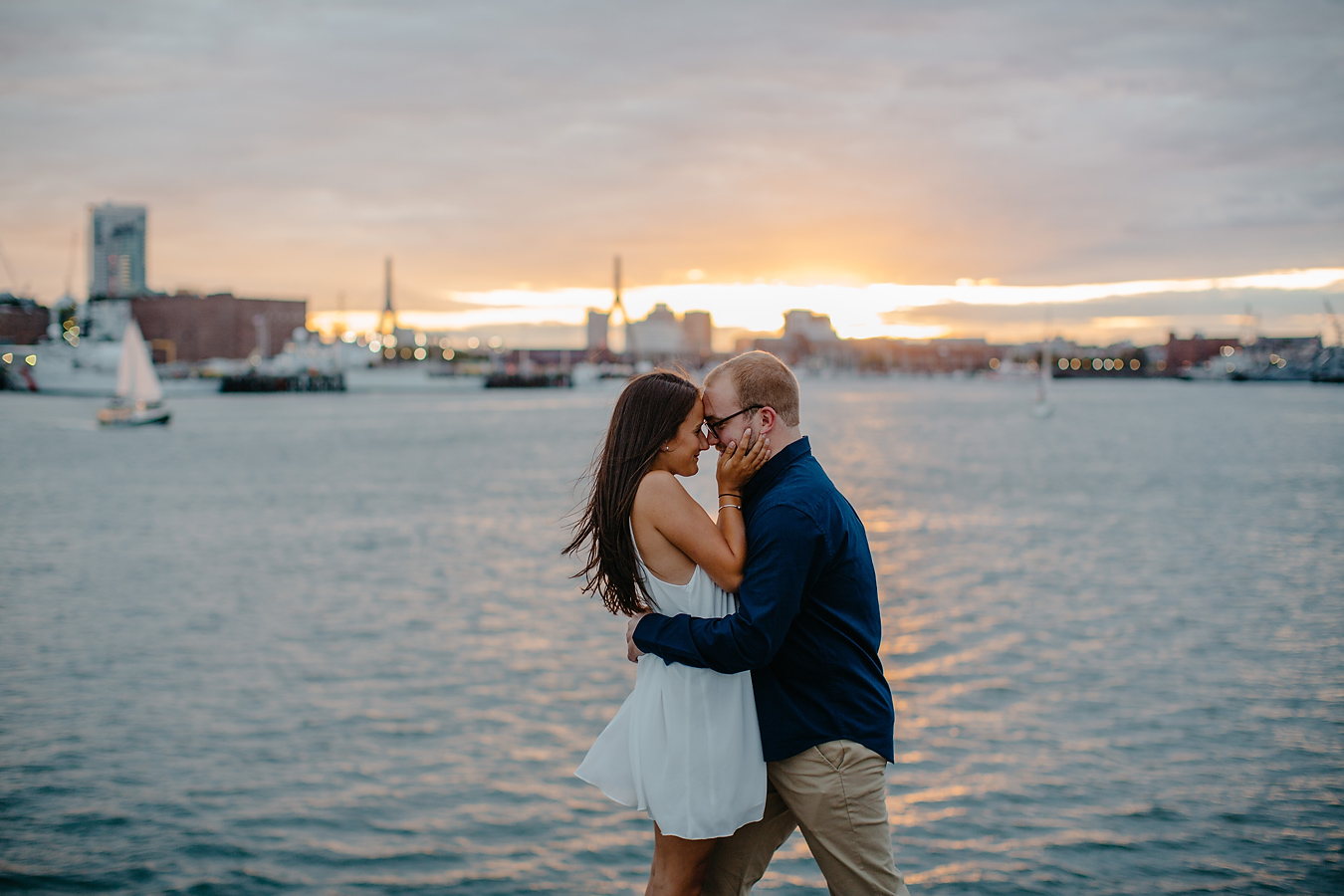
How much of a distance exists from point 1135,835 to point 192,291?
Answer: 200894 mm

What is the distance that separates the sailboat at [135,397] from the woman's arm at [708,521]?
69.8m

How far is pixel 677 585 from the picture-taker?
3170mm

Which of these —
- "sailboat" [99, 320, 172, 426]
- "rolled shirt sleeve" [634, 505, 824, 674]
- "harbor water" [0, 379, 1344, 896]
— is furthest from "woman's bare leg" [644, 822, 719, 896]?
"sailboat" [99, 320, 172, 426]

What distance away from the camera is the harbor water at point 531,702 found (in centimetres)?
798

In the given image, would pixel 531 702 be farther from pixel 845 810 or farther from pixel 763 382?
pixel 763 382

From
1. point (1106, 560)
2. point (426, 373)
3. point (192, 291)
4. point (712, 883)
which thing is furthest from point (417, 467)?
point (192, 291)

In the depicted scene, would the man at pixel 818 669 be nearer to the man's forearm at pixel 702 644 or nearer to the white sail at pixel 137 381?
the man's forearm at pixel 702 644

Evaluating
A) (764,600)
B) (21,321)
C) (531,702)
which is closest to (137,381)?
(531,702)

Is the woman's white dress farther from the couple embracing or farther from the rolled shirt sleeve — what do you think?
the rolled shirt sleeve

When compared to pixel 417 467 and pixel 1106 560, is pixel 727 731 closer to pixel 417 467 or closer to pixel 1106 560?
pixel 1106 560

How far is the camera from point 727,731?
317 cm

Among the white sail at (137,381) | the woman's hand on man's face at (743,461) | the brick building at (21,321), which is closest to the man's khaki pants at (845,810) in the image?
the woman's hand on man's face at (743,461)

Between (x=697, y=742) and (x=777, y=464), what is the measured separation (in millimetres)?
869

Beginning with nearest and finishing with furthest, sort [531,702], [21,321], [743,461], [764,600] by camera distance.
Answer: [764,600], [743,461], [531,702], [21,321]
